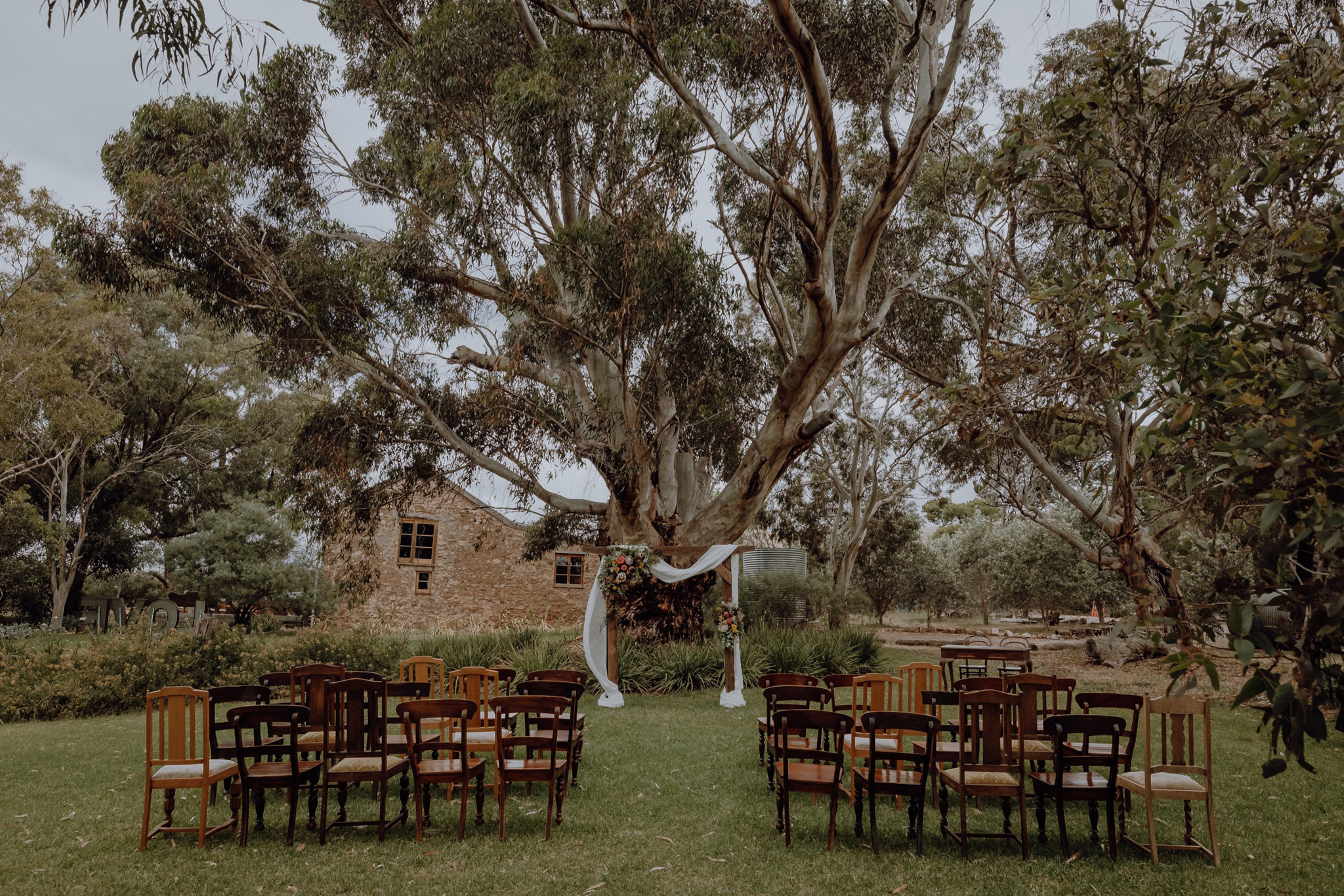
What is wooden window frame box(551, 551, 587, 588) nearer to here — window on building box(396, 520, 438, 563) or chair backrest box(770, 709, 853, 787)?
window on building box(396, 520, 438, 563)

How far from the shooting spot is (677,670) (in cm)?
1222

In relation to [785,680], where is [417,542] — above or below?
above

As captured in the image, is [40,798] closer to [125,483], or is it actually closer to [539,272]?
[539,272]

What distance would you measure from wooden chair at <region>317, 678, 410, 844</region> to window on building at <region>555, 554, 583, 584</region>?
19.6 metres

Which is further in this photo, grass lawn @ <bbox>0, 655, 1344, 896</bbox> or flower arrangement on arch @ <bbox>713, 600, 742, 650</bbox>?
flower arrangement on arch @ <bbox>713, 600, 742, 650</bbox>

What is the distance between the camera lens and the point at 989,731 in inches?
201

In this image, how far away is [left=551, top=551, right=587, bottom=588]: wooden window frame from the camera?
982 inches

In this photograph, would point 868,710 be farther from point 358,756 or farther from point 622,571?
point 622,571

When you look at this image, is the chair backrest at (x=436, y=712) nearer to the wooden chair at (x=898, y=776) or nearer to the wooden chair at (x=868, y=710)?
the wooden chair at (x=898, y=776)

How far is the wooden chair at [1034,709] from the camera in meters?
5.24

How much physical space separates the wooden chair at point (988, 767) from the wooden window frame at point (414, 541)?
66.3 ft

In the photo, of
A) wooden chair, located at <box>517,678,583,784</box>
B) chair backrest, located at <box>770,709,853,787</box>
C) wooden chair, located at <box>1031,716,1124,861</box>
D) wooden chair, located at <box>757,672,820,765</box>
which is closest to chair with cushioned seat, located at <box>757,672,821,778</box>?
wooden chair, located at <box>757,672,820,765</box>

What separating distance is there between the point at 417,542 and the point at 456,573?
1.42 m

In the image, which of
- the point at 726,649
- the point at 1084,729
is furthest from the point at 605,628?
the point at 1084,729
